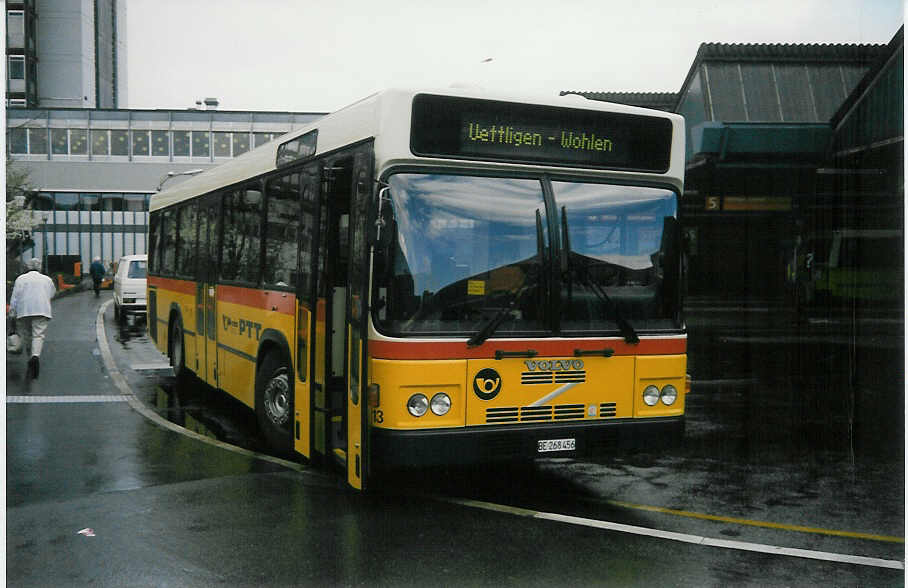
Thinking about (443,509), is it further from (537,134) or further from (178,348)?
(178,348)

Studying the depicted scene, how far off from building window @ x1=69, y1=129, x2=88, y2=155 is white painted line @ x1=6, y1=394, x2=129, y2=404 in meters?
46.9

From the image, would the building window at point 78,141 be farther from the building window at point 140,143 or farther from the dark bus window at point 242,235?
the dark bus window at point 242,235

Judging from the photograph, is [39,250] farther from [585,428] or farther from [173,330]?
[585,428]

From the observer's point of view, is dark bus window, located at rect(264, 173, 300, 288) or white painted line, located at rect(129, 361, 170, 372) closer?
dark bus window, located at rect(264, 173, 300, 288)

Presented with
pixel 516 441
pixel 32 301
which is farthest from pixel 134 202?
pixel 516 441

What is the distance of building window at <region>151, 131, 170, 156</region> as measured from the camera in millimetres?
57375

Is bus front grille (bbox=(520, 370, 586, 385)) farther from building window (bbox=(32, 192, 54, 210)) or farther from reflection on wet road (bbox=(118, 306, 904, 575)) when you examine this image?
building window (bbox=(32, 192, 54, 210))

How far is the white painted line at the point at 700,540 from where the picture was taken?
5.76m

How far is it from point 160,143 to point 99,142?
349 centimetres

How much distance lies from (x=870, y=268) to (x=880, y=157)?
396 inches

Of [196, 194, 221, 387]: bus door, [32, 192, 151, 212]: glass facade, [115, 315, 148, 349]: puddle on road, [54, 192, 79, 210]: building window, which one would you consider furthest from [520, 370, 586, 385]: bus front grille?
[32, 192, 151, 212]: glass facade

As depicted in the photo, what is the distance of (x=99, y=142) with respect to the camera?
55750 millimetres

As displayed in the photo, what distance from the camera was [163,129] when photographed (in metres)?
57.7

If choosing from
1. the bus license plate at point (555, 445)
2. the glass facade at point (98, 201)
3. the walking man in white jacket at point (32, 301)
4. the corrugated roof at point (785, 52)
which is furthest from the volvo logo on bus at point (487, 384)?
the glass facade at point (98, 201)
